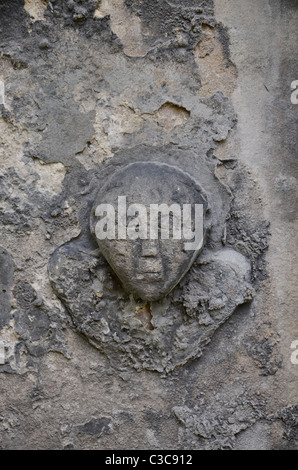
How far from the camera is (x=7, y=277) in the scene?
170 cm

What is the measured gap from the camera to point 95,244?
66.8 inches

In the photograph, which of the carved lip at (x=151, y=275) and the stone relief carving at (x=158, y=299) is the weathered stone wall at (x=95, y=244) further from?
the carved lip at (x=151, y=275)

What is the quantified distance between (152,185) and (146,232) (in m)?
0.11

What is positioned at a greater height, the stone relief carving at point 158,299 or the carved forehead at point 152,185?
the carved forehead at point 152,185

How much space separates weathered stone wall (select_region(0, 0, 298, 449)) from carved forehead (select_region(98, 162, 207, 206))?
5 cm

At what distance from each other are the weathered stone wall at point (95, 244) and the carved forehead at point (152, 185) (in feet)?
0.17

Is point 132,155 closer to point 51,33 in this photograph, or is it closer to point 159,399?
point 51,33

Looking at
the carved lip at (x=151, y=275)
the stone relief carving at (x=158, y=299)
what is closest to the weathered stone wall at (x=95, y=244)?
the stone relief carving at (x=158, y=299)

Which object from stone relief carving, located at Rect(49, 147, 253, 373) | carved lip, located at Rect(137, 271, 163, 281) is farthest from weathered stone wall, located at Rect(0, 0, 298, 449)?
carved lip, located at Rect(137, 271, 163, 281)

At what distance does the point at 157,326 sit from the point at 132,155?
434 millimetres

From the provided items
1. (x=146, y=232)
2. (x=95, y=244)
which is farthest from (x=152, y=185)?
(x=95, y=244)

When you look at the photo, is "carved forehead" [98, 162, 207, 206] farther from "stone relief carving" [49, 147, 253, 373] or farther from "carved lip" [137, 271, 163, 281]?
"carved lip" [137, 271, 163, 281]

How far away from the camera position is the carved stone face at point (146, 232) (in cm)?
158

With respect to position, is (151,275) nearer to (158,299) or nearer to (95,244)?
(158,299)
